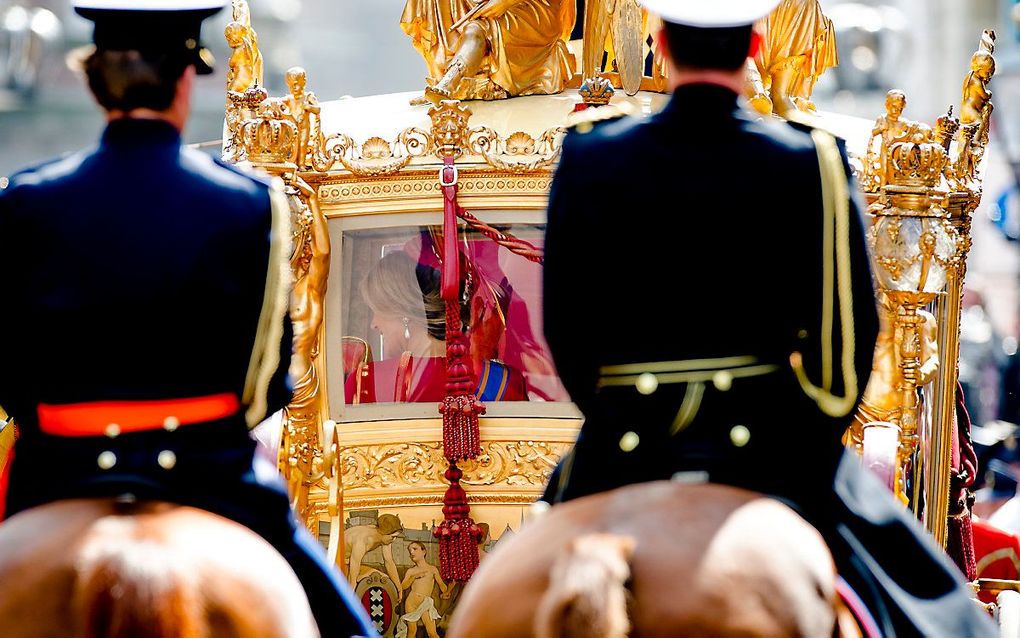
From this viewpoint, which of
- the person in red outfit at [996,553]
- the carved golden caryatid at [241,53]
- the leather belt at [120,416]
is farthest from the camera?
the person in red outfit at [996,553]

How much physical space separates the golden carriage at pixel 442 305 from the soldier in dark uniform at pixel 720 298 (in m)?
2.34

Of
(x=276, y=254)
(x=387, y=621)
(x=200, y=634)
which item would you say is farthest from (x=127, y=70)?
(x=387, y=621)

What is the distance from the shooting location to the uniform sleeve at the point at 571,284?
3164 millimetres

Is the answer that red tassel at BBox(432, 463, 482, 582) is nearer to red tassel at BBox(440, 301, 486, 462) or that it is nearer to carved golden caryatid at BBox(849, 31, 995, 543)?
red tassel at BBox(440, 301, 486, 462)

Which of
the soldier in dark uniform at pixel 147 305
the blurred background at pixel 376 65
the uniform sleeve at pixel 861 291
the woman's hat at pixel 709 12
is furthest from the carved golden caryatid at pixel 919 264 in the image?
the blurred background at pixel 376 65

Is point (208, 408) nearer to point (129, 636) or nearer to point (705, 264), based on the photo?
point (129, 636)

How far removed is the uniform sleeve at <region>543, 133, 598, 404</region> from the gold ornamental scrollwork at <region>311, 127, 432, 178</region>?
8.02ft

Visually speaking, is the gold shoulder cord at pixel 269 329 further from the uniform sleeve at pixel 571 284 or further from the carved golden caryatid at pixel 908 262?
the carved golden caryatid at pixel 908 262

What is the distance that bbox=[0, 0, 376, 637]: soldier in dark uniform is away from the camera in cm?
316

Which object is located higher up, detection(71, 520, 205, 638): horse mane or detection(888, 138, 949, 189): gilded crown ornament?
detection(888, 138, 949, 189): gilded crown ornament

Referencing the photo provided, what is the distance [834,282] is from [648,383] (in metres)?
0.38

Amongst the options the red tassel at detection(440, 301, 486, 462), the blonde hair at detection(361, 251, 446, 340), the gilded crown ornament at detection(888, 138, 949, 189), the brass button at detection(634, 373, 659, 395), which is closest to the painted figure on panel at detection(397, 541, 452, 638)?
the red tassel at detection(440, 301, 486, 462)

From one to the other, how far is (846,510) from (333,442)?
215 cm

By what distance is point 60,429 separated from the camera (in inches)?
126
